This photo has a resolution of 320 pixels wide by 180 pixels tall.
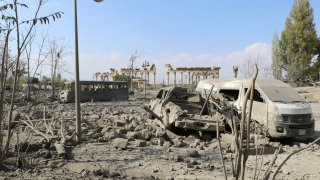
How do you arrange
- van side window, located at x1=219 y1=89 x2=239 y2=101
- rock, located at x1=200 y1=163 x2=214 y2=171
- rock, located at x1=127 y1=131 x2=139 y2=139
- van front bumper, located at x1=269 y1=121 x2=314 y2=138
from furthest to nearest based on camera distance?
van side window, located at x1=219 y1=89 x2=239 y2=101, van front bumper, located at x1=269 y1=121 x2=314 y2=138, rock, located at x1=127 y1=131 x2=139 y2=139, rock, located at x1=200 y1=163 x2=214 y2=171

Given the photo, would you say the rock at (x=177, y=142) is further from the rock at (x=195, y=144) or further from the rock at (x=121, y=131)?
the rock at (x=121, y=131)

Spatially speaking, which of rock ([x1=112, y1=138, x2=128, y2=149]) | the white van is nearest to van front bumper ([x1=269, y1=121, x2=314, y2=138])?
the white van

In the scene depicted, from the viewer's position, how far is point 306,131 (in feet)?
42.0

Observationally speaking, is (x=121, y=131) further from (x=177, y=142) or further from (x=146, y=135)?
(x=177, y=142)

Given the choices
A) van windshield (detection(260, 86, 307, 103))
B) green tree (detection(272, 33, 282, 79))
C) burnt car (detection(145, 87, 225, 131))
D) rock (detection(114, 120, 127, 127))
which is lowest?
rock (detection(114, 120, 127, 127))

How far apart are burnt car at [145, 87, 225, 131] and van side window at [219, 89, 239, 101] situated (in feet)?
2.81

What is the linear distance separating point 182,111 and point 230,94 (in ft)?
8.67

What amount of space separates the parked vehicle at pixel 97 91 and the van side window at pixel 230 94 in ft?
67.6

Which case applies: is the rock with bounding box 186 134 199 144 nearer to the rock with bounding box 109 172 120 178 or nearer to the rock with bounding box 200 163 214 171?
the rock with bounding box 200 163 214 171

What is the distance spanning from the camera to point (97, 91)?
1423 inches

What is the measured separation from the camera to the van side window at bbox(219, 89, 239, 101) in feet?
48.4

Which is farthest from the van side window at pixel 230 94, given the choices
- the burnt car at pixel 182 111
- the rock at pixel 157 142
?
the rock at pixel 157 142

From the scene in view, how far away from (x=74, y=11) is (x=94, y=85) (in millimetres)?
25466

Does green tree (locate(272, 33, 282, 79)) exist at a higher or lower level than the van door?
higher
